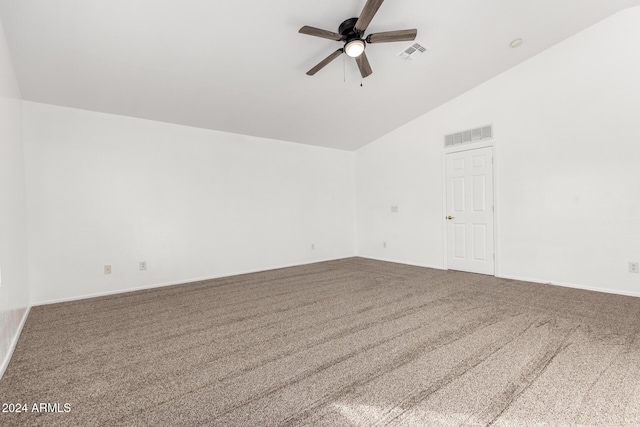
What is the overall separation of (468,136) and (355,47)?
298 centimetres

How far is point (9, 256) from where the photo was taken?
2377 millimetres

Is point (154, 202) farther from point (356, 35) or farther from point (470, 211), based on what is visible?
point (470, 211)

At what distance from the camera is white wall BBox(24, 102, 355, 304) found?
3643mm

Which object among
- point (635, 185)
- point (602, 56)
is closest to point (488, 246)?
point (635, 185)

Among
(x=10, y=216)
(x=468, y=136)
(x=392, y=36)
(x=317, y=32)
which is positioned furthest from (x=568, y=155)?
(x=10, y=216)

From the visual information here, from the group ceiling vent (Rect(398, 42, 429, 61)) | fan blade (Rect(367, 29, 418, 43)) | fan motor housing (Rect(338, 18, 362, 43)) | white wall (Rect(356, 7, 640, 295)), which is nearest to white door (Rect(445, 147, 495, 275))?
white wall (Rect(356, 7, 640, 295))

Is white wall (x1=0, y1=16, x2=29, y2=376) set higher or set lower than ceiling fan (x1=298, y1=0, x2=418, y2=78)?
lower

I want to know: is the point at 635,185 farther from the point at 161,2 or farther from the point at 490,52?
the point at 161,2

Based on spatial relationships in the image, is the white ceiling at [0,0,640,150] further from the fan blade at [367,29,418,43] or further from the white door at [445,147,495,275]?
the white door at [445,147,495,275]

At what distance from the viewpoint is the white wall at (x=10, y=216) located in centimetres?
216

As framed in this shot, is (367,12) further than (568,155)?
No

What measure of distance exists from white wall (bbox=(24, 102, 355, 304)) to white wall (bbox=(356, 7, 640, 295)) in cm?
293

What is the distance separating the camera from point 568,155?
3895 mm

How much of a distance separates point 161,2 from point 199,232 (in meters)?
3.16
